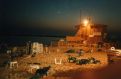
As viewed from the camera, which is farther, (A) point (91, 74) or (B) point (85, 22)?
(B) point (85, 22)

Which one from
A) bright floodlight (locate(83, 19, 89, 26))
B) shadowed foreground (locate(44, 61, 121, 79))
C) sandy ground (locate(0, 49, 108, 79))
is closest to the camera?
sandy ground (locate(0, 49, 108, 79))

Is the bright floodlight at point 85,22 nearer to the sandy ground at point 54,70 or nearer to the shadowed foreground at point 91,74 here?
the sandy ground at point 54,70

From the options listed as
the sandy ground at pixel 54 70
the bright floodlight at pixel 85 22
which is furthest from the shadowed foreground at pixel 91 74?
the bright floodlight at pixel 85 22

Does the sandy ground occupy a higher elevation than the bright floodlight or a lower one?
lower

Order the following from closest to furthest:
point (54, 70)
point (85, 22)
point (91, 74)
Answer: point (91, 74) < point (54, 70) < point (85, 22)

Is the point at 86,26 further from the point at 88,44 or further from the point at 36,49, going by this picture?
the point at 36,49

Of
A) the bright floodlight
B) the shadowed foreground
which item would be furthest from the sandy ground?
the bright floodlight

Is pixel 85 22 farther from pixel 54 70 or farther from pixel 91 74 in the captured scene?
pixel 91 74

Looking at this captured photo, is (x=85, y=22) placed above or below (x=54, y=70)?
above

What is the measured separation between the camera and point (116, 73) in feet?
77.4

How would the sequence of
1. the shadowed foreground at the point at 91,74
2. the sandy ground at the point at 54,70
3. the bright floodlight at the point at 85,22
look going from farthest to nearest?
the bright floodlight at the point at 85,22 → the shadowed foreground at the point at 91,74 → the sandy ground at the point at 54,70

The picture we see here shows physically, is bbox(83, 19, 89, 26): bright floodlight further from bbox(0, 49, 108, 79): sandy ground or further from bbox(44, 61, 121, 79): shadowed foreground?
bbox(44, 61, 121, 79): shadowed foreground

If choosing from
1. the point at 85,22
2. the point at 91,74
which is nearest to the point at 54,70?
Result: the point at 91,74

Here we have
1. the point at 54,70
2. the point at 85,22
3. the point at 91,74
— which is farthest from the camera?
the point at 85,22
